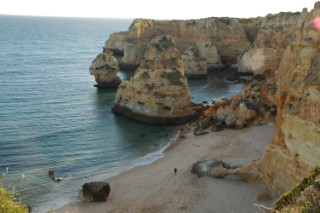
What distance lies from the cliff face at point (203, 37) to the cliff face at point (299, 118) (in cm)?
5277

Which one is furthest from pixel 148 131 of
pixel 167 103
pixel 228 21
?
pixel 228 21

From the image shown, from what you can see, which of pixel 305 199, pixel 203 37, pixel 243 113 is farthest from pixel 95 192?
pixel 203 37

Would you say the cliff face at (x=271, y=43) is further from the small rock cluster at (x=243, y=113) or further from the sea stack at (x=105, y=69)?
the sea stack at (x=105, y=69)

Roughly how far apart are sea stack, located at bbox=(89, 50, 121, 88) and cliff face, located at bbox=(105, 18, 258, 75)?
1835cm

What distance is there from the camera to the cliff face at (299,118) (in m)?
19.0

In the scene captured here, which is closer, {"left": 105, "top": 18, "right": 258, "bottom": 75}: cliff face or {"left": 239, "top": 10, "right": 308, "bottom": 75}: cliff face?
{"left": 239, "top": 10, "right": 308, "bottom": 75}: cliff face

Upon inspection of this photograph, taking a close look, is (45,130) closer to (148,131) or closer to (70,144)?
(70,144)

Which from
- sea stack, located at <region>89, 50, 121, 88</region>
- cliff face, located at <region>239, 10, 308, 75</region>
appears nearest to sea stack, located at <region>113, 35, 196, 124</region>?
sea stack, located at <region>89, 50, 121, 88</region>

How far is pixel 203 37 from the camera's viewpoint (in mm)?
83188

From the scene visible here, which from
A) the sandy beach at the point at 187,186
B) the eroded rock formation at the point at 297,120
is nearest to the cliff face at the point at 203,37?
the sandy beach at the point at 187,186

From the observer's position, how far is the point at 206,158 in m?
32.4

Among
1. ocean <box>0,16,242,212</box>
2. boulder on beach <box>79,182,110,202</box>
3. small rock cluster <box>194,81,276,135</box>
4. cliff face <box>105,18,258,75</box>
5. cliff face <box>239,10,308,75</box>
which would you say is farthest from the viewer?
cliff face <box>105,18,258,75</box>

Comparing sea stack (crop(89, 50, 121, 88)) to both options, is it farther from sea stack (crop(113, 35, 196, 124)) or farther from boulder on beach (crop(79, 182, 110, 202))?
boulder on beach (crop(79, 182, 110, 202))

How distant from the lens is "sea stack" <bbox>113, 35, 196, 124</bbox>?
45062mm
